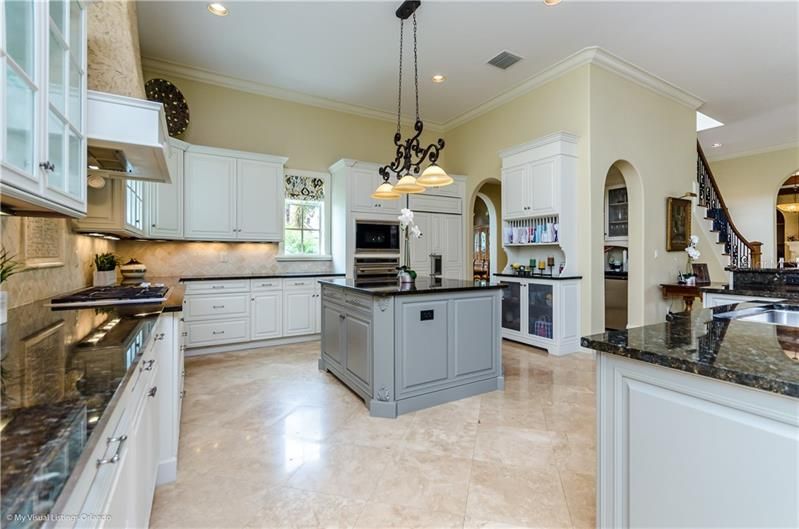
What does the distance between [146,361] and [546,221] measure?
458cm

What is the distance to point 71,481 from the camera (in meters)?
0.53

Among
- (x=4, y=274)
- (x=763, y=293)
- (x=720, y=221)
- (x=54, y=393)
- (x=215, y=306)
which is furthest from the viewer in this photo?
(x=720, y=221)

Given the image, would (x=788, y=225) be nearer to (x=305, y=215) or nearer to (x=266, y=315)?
(x=305, y=215)

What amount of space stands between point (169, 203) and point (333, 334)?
8.58 feet

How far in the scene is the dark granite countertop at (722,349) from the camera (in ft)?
2.97

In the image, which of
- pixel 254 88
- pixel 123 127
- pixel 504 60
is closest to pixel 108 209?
pixel 123 127

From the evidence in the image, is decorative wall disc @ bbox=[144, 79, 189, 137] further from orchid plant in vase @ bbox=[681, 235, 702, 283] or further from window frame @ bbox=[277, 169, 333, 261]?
orchid plant in vase @ bbox=[681, 235, 702, 283]

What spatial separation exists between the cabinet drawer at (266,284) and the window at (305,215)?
588mm

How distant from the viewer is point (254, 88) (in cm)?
518

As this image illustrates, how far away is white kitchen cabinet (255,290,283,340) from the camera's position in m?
4.70

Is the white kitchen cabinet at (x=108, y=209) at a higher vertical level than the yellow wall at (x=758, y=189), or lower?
lower

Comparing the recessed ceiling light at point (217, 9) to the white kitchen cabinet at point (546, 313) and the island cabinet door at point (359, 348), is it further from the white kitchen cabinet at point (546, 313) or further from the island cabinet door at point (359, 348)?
the white kitchen cabinet at point (546, 313)

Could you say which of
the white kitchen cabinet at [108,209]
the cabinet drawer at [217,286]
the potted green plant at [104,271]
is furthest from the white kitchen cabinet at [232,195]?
the white kitchen cabinet at [108,209]

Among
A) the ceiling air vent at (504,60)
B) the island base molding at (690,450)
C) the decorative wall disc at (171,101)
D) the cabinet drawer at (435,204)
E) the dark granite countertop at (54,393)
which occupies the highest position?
the ceiling air vent at (504,60)
